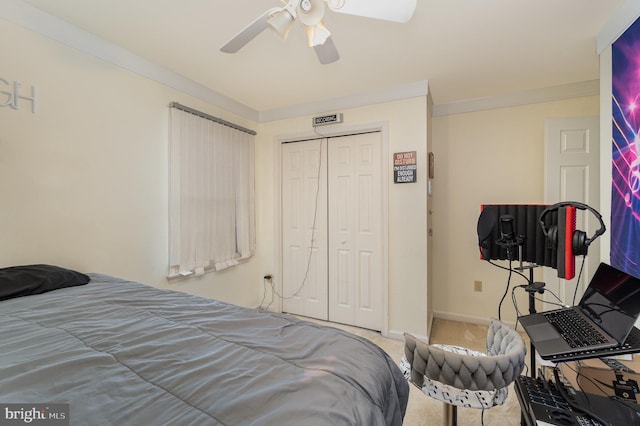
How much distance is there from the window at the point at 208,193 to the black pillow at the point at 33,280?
86cm

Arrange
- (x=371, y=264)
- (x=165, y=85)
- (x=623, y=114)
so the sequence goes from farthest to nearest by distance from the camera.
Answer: (x=371, y=264)
(x=165, y=85)
(x=623, y=114)

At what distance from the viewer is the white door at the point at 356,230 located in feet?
9.30

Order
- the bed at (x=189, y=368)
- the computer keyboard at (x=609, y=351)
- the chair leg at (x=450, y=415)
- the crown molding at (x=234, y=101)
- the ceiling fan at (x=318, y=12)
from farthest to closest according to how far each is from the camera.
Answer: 1. the crown molding at (x=234, y=101)
2. the chair leg at (x=450, y=415)
3. the ceiling fan at (x=318, y=12)
4. the computer keyboard at (x=609, y=351)
5. the bed at (x=189, y=368)

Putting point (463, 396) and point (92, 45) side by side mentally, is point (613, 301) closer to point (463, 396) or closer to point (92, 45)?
point (463, 396)

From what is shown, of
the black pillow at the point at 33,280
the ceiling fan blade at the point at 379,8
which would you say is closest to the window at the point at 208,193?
the black pillow at the point at 33,280

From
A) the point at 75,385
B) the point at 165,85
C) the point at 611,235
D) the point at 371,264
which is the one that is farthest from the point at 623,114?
the point at 165,85

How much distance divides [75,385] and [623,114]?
2.80m

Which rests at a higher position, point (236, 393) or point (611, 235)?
point (611, 235)

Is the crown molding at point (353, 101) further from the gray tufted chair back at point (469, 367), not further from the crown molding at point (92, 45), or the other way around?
the gray tufted chair back at point (469, 367)

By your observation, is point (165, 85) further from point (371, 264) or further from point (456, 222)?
point (456, 222)

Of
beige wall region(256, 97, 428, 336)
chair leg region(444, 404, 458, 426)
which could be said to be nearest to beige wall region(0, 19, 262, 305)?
beige wall region(256, 97, 428, 336)

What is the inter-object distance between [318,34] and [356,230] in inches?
78.0

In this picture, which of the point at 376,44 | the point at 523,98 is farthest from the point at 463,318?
the point at 376,44

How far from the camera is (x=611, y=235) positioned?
68.3 inches
